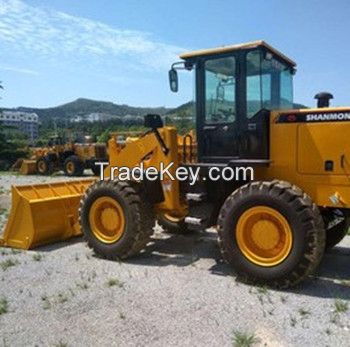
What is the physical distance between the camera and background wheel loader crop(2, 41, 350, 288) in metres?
6.03

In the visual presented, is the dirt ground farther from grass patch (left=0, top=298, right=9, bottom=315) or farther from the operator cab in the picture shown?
the operator cab

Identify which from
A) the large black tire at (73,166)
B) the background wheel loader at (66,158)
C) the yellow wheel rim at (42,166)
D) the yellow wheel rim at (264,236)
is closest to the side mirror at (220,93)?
the yellow wheel rim at (264,236)

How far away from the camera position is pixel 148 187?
763cm

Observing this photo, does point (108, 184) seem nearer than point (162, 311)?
No

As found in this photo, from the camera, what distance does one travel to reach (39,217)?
26.9 ft

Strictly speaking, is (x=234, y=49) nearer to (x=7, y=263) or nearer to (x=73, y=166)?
(x=7, y=263)

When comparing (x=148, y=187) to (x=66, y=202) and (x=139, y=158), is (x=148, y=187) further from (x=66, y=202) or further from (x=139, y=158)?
(x=66, y=202)

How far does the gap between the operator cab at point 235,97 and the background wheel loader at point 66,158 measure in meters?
17.3

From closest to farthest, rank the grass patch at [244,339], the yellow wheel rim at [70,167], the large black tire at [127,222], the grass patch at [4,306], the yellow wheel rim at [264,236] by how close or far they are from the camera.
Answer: the grass patch at [244,339]
the grass patch at [4,306]
the yellow wheel rim at [264,236]
the large black tire at [127,222]
the yellow wheel rim at [70,167]

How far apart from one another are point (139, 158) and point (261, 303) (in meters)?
3.08

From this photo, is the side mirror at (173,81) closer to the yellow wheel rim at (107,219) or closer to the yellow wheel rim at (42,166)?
the yellow wheel rim at (107,219)

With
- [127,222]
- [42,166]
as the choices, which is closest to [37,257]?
[127,222]

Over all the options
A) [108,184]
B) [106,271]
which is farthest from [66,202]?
[106,271]

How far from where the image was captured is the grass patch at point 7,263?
7.08m
